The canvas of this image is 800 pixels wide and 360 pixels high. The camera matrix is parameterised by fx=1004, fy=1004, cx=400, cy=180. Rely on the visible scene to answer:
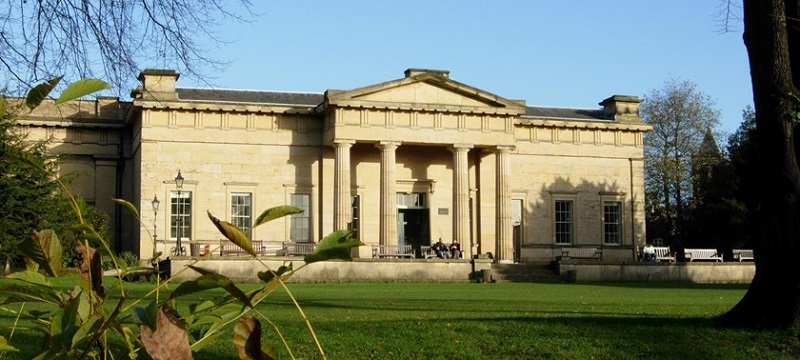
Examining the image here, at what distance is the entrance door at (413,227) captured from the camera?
5138cm

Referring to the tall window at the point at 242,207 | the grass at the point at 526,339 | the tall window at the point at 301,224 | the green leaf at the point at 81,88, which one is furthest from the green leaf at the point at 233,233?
the tall window at the point at 301,224

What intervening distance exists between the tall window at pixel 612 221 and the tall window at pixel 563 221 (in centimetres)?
203

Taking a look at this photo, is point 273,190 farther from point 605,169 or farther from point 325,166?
point 605,169

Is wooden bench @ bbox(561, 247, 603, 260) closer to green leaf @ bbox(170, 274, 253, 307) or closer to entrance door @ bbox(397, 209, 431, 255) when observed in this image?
entrance door @ bbox(397, 209, 431, 255)

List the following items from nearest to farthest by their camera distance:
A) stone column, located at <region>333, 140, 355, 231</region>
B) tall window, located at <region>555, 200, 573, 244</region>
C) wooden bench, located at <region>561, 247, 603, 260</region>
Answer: stone column, located at <region>333, 140, 355, 231</region>
wooden bench, located at <region>561, 247, 603, 260</region>
tall window, located at <region>555, 200, 573, 244</region>

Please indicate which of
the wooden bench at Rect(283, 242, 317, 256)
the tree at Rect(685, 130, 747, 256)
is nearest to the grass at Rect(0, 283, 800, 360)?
the wooden bench at Rect(283, 242, 317, 256)

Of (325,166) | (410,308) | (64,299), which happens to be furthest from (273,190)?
(64,299)

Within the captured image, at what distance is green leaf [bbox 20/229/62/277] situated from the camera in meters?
2.62

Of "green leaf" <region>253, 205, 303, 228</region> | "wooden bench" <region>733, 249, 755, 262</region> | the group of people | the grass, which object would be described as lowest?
the grass

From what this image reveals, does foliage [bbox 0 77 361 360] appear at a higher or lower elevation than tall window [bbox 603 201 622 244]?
lower

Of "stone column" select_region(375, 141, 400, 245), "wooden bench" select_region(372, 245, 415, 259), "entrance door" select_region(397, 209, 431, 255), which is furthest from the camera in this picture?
"entrance door" select_region(397, 209, 431, 255)

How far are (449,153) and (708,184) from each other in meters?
21.9

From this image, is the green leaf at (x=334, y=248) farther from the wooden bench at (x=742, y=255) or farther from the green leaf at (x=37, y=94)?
the wooden bench at (x=742, y=255)

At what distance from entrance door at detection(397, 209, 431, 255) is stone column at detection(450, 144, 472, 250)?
7.82ft
